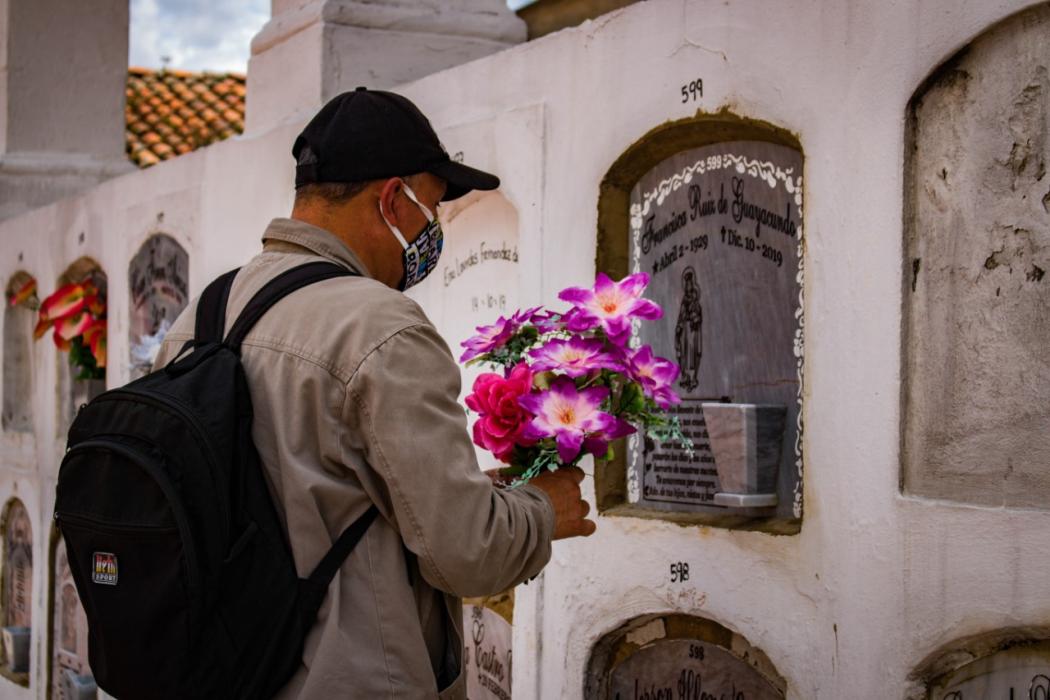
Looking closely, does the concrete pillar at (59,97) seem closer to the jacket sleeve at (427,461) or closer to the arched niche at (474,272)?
the arched niche at (474,272)

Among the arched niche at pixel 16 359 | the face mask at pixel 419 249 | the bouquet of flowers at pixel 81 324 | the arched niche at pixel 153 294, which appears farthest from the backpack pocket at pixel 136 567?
the arched niche at pixel 16 359

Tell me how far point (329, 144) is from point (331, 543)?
2.36 feet

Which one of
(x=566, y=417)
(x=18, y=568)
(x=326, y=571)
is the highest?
(x=566, y=417)

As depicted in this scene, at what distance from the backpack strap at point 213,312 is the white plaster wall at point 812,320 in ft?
4.44

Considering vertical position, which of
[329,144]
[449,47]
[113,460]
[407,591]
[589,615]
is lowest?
[589,615]

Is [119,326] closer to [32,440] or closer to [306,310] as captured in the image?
[32,440]

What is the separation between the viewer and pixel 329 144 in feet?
8.63

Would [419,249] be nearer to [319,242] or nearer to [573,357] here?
[319,242]

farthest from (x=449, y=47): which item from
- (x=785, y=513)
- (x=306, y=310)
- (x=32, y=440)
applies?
(x=32, y=440)

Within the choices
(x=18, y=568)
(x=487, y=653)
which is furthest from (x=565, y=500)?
(x=18, y=568)

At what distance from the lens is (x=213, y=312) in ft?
8.57

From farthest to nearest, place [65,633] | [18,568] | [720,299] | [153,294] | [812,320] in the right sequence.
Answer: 1. [18,568]
2. [65,633]
3. [153,294]
4. [720,299]
5. [812,320]

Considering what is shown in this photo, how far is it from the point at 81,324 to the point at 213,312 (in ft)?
17.5

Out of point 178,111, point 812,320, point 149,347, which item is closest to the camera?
point 812,320
